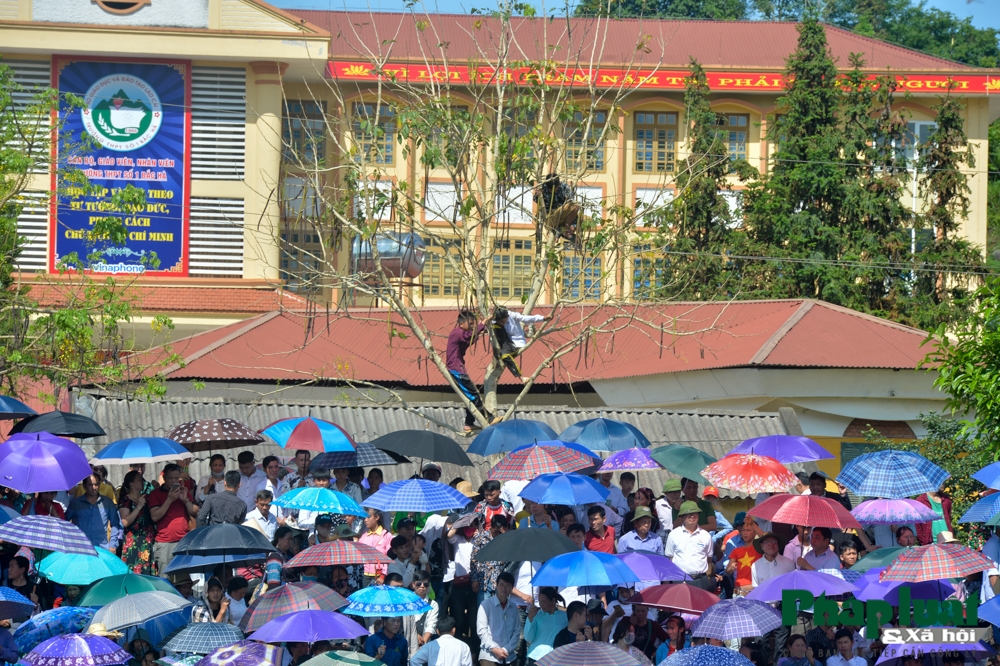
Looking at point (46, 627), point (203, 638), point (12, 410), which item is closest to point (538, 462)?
point (203, 638)

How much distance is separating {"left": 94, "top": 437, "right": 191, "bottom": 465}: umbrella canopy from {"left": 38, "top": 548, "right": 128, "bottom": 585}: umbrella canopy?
2197 millimetres

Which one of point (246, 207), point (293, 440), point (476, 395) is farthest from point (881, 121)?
point (293, 440)

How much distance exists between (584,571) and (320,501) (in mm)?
2980

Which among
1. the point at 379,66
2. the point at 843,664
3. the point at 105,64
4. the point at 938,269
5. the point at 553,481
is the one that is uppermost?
the point at 105,64

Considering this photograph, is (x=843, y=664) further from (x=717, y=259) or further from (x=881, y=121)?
(x=881, y=121)

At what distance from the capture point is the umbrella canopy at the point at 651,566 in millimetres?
11828

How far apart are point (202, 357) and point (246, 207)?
11.0 meters

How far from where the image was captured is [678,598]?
38.0ft

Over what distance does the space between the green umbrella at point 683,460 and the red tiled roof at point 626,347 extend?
8.29 meters

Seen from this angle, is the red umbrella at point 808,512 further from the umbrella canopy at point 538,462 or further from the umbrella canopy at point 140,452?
the umbrella canopy at point 140,452

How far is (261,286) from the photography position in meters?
37.8

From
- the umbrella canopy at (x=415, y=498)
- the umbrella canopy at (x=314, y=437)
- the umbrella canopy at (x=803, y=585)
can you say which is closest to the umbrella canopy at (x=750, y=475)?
the umbrella canopy at (x=803, y=585)

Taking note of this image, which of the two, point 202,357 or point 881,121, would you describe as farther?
point 881,121

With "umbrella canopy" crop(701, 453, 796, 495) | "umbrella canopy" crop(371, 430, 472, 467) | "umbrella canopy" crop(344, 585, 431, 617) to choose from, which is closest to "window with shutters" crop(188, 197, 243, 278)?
"umbrella canopy" crop(371, 430, 472, 467)
